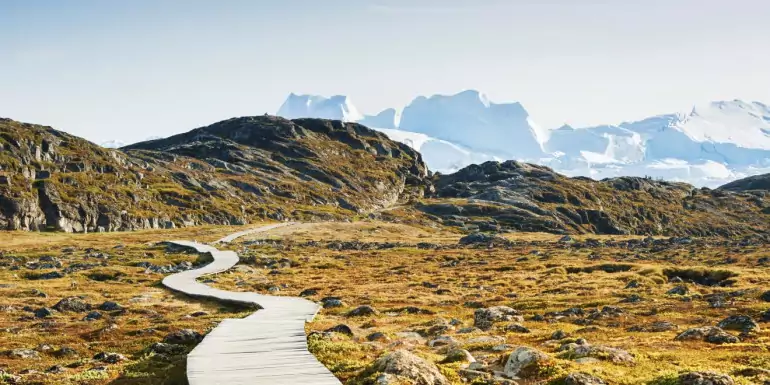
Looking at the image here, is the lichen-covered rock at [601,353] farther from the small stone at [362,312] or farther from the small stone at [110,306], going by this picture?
the small stone at [110,306]

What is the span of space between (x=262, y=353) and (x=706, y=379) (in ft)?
58.4

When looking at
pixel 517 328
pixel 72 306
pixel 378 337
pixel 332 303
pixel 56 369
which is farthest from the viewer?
pixel 332 303

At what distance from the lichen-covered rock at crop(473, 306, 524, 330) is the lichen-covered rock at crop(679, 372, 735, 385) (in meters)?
19.6

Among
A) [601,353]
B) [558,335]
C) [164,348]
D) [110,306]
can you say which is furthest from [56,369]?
[558,335]

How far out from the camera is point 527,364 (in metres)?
23.9

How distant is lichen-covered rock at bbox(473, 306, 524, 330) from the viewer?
132ft

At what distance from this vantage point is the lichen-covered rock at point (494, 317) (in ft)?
132

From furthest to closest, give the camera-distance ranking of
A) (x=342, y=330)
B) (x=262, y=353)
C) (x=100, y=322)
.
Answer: (x=100, y=322)
(x=342, y=330)
(x=262, y=353)

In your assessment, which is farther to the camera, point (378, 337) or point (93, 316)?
point (93, 316)

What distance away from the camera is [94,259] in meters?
92.8

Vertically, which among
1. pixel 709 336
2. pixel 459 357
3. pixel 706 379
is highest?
pixel 706 379

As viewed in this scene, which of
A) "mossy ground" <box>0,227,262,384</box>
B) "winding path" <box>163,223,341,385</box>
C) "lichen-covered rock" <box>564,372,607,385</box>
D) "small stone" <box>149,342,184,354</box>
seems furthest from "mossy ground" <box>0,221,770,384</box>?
"winding path" <box>163,223,341,385</box>

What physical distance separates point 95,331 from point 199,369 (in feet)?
53.9

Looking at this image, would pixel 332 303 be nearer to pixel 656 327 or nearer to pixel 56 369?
pixel 656 327
